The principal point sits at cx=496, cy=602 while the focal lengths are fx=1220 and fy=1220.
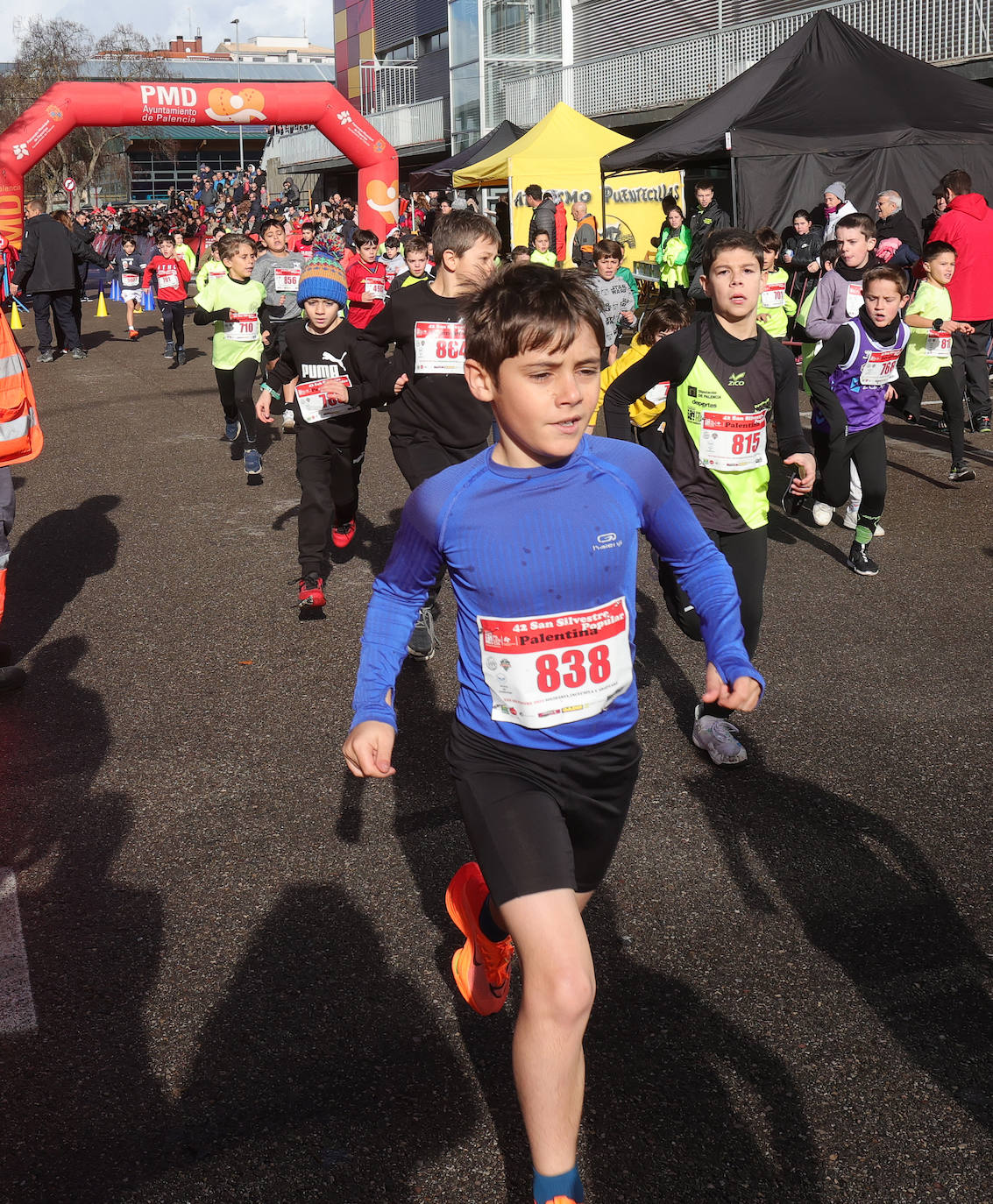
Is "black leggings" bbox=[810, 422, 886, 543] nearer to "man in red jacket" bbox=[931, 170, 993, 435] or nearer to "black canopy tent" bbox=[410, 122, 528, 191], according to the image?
"man in red jacket" bbox=[931, 170, 993, 435]

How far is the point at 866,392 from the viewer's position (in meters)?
7.17

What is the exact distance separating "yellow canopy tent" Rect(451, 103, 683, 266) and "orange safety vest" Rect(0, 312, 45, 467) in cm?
1848

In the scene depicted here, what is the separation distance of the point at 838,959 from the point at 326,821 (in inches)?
71.9

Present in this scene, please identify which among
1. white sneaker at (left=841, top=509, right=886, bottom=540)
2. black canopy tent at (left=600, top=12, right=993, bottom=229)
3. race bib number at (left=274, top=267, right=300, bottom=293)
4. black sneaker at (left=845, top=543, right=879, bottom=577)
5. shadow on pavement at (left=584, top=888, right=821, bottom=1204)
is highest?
black canopy tent at (left=600, top=12, right=993, bottom=229)

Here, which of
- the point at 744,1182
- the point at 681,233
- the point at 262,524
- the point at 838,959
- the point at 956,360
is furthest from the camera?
the point at 681,233

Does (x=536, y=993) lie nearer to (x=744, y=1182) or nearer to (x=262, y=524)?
(x=744, y=1182)

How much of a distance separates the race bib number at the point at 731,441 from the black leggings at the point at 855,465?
96.0 inches

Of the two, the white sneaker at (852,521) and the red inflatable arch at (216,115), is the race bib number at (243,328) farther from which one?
the red inflatable arch at (216,115)

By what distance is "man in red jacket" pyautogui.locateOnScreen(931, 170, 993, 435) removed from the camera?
1127 cm

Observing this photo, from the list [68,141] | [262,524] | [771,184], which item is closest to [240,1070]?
[262,524]

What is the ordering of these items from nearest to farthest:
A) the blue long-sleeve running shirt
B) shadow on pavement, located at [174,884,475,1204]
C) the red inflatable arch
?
the blue long-sleeve running shirt, shadow on pavement, located at [174,884,475,1204], the red inflatable arch

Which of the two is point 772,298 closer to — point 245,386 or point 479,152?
point 245,386

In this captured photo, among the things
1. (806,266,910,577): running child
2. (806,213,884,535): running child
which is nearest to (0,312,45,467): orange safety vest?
(806,266,910,577): running child

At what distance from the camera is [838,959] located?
135 inches
